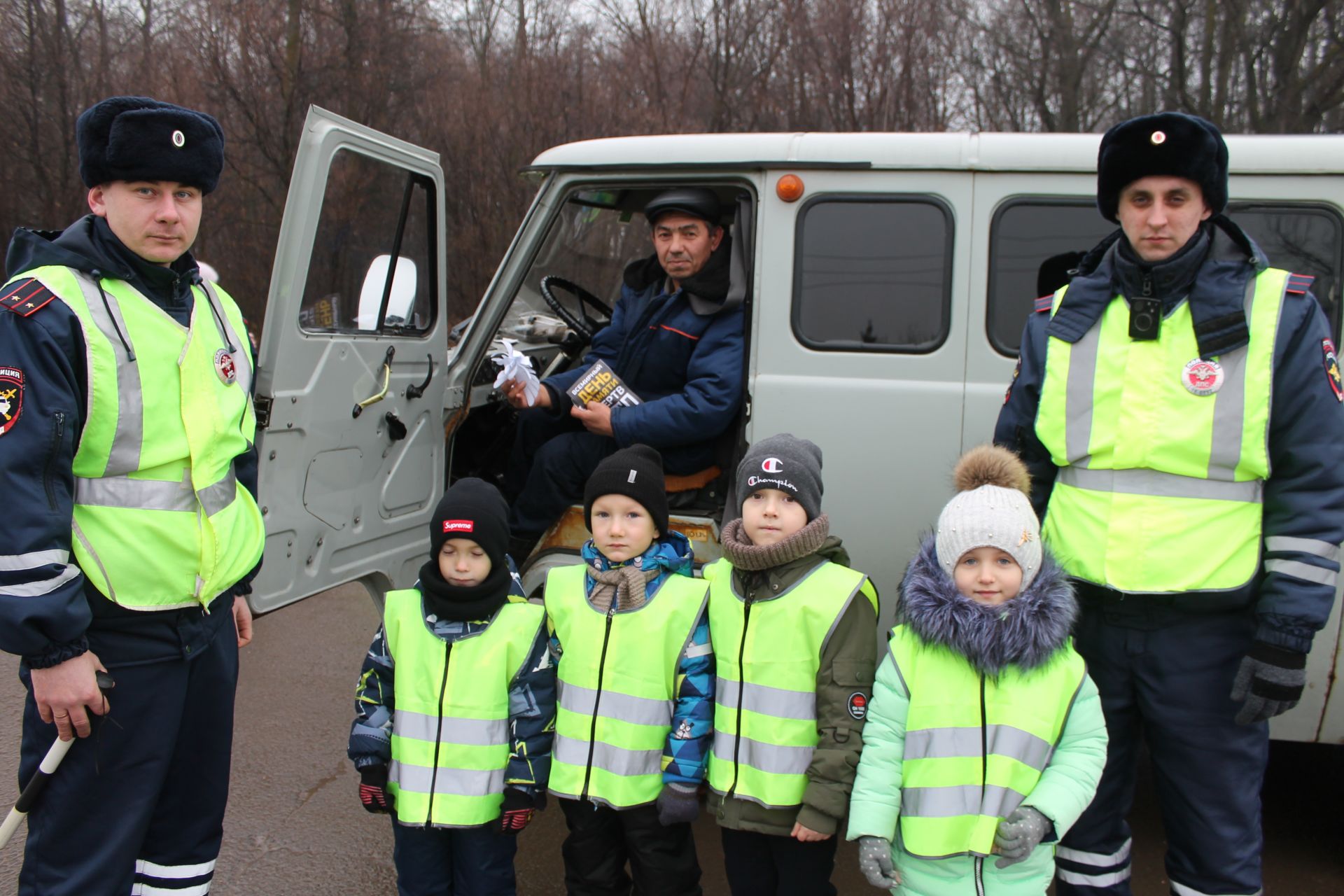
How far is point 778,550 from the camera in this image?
224cm

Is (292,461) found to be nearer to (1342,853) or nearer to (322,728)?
(322,728)

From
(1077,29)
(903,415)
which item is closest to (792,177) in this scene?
(903,415)

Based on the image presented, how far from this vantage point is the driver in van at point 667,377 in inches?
122

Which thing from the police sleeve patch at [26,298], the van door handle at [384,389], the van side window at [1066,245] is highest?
the van side window at [1066,245]

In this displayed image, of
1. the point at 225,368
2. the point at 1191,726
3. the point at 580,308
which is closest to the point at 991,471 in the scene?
the point at 1191,726

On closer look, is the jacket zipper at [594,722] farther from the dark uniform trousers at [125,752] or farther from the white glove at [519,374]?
the white glove at [519,374]

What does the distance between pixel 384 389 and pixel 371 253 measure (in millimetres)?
451

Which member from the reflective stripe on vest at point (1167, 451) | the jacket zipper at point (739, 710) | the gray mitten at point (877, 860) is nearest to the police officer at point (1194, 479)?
the reflective stripe on vest at point (1167, 451)

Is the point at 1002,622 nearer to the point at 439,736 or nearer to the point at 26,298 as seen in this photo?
the point at 439,736

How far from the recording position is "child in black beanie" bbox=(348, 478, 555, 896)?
234 centimetres

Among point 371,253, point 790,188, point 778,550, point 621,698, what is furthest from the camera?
point 371,253

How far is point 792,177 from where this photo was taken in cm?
293

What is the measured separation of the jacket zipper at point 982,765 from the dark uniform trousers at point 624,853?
2.51ft

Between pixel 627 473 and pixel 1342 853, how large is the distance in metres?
2.77
